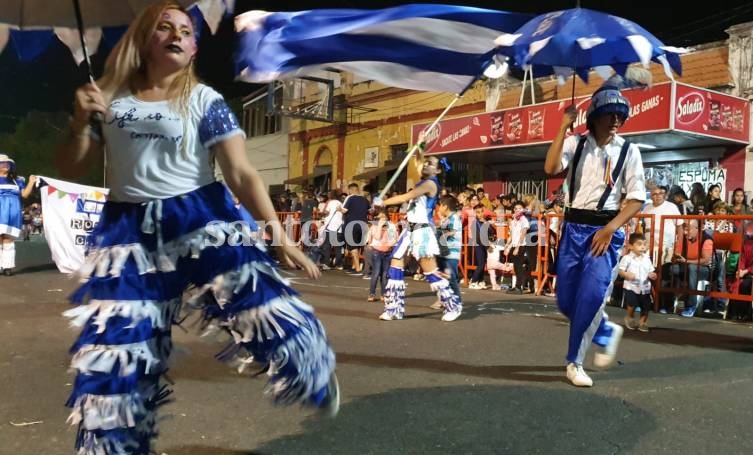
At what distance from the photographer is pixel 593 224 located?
440 centimetres

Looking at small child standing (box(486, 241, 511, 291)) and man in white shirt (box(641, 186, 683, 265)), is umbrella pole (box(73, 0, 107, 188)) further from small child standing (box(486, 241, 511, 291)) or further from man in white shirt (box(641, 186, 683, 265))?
small child standing (box(486, 241, 511, 291))

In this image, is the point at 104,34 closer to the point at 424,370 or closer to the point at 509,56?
the point at 509,56

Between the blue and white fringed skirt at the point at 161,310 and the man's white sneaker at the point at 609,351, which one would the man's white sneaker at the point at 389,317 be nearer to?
the man's white sneaker at the point at 609,351

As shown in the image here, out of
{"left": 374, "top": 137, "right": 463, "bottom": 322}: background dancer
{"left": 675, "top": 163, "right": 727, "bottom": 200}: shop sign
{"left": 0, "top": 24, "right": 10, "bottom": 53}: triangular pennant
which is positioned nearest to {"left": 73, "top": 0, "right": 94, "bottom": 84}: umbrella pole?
{"left": 0, "top": 24, "right": 10, "bottom": 53}: triangular pennant

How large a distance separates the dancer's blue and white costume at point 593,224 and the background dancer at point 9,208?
27.6ft

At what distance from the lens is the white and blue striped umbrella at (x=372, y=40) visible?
3.92 m

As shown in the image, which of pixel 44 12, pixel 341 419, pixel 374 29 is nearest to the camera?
pixel 44 12

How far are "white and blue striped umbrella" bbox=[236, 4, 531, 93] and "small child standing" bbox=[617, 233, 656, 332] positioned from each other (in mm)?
3696

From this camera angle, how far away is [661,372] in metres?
4.95

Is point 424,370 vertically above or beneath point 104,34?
beneath

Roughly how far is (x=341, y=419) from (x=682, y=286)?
692 centimetres

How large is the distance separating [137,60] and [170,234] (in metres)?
0.70

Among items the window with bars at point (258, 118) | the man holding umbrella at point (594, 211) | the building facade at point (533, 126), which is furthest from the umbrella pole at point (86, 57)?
the window with bars at point (258, 118)

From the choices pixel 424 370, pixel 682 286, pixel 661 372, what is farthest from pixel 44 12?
pixel 682 286
